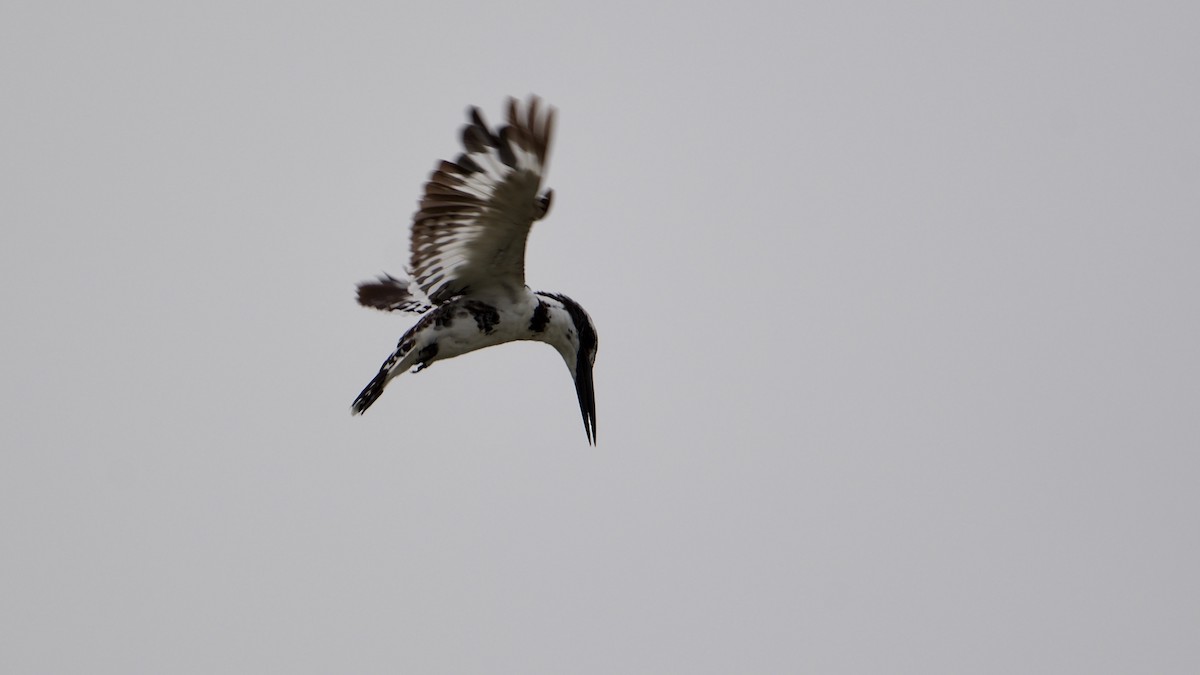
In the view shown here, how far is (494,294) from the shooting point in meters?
7.59

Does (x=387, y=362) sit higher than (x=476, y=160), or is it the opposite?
(x=476, y=160)

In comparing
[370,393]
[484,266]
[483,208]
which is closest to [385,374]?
[370,393]

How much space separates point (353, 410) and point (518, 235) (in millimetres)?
1255

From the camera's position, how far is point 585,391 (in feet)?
27.6

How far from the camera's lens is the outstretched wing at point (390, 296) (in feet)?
27.8

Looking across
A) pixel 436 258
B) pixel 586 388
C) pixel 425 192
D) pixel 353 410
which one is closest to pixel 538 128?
pixel 425 192

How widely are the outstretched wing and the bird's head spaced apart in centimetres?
79

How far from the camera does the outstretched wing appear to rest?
8.48 m

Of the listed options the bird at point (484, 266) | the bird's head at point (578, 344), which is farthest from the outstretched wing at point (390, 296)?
the bird's head at point (578, 344)

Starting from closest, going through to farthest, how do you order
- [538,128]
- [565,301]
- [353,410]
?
[538,128] < [353,410] < [565,301]

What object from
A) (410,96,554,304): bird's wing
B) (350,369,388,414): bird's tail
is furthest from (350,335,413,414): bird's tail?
(410,96,554,304): bird's wing

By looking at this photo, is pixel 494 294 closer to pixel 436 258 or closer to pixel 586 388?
pixel 436 258

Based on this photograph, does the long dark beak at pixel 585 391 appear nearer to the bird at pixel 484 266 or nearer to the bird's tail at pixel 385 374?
the bird at pixel 484 266

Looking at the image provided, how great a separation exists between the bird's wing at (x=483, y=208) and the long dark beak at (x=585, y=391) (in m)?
1.01
